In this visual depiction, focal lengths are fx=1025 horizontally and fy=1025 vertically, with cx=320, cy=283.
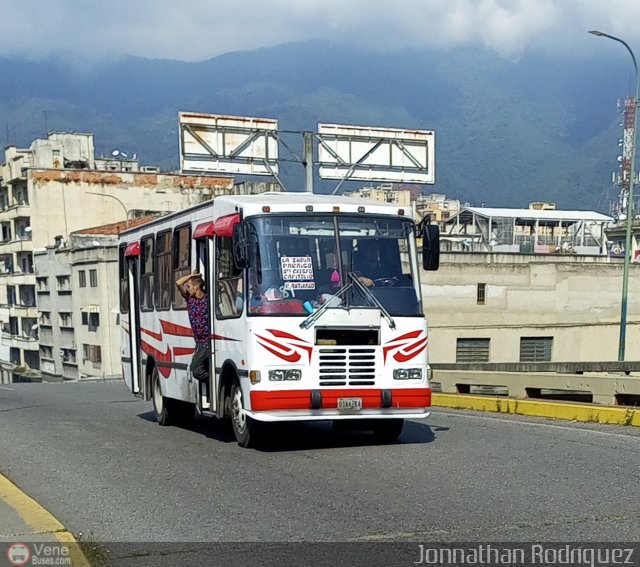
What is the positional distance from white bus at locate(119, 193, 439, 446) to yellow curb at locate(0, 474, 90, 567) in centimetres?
340

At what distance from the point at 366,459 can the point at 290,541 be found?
12.5 feet

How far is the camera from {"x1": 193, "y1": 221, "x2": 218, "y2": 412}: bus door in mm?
12883

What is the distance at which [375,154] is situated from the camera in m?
33.6

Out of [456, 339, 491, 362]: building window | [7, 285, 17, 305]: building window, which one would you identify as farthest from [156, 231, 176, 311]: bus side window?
[7, 285, 17, 305]: building window

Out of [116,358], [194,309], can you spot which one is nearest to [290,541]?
[194,309]

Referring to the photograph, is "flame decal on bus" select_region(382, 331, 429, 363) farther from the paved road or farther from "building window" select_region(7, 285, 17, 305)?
"building window" select_region(7, 285, 17, 305)

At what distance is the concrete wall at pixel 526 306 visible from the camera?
157 ft

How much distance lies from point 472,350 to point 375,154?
16859 mm

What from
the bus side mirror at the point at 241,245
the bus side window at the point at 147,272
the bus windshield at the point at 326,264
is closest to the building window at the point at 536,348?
the bus side window at the point at 147,272

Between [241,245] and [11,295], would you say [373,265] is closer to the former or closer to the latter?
[241,245]

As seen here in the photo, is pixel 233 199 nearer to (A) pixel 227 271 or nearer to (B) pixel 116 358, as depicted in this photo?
(A) pixel 227 271

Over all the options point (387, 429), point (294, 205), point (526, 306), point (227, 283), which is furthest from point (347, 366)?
point (526, 306)

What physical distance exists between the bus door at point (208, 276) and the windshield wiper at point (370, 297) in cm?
195

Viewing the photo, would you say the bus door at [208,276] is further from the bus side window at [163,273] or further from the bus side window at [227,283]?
the bus side window at [163,273]
